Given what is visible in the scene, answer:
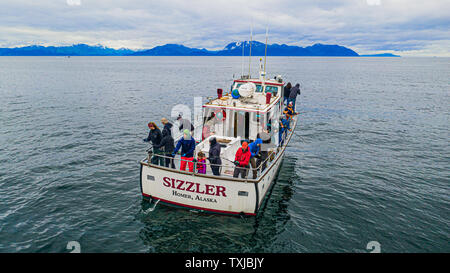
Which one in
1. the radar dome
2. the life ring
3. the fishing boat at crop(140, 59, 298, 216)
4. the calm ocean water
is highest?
the radar dome

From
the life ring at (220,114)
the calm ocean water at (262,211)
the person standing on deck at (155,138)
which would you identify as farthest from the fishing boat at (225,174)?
the calm ocean water at (262,211)

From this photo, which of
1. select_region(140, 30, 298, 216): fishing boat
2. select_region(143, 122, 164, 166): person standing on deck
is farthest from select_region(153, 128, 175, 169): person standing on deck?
select_region(140, 30, 298, 216): fishing boat

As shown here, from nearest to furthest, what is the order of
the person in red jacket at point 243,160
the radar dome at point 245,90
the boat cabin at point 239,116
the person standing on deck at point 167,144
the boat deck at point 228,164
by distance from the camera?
the boat deck at point 228,164 < the person in red jacket at point 243,160 < the person standing on deck at point 167,144 < the boat cabin at point 239,116 < the radar dome at point 245,90

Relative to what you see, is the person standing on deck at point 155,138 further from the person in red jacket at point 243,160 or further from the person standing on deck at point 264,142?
the person standing on deck at point 264,142

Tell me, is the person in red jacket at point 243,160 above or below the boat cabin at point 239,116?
below

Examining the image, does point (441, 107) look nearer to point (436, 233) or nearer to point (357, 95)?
point (357, 95)

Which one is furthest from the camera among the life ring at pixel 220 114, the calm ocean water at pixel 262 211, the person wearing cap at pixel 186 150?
the life ring at pixel 220 114

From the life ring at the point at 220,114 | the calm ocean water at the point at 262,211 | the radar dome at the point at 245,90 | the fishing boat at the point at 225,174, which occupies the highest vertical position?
the radar dome at the point at 245,90

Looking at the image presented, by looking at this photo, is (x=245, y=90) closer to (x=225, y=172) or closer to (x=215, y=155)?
(x=225, y=172)

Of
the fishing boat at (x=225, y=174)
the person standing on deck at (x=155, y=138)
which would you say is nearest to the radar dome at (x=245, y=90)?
the fishing boat at (x=225, y=174)

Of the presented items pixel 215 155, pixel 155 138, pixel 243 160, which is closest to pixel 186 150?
pixel 215 155

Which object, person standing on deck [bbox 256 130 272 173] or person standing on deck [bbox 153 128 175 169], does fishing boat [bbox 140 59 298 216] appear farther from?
person standing on deck [bbox 153 128 175 169]

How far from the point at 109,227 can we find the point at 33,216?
3427 millimetres

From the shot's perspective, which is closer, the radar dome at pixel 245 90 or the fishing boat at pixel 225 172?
the fishing boat at pixel 225 172
